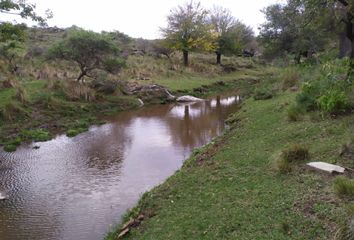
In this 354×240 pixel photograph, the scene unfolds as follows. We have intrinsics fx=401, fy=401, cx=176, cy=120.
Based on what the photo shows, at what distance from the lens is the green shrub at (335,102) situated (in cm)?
1165

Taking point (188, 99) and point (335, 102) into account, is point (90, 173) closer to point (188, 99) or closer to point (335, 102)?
point (335, 102)

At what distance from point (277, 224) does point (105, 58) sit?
22454 millimetres

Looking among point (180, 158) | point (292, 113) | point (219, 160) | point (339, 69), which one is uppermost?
point (339, 69)

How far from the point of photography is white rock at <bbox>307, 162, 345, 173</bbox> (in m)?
7.77

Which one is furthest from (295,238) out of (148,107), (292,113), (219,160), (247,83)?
(247,83)

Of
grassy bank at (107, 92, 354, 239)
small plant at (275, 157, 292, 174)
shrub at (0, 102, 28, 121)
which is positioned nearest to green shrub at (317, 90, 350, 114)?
grassy bank at (107, 92, 354, 239)

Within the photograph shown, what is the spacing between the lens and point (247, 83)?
135ft

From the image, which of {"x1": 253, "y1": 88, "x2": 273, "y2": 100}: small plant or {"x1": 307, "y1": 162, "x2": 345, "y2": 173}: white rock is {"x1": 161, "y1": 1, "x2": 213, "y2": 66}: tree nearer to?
{"x1": 253, "y1": 88, "x2": 273, "y2": 100}: small plant

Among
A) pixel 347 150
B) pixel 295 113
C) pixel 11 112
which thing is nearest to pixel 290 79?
pixel 295 113

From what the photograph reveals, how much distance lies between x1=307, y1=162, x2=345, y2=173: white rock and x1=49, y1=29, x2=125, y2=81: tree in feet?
66.6

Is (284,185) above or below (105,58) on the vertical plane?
below

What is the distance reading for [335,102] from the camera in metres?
11.7

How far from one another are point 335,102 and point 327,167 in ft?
13.9

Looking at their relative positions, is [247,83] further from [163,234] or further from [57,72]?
[163,234]
